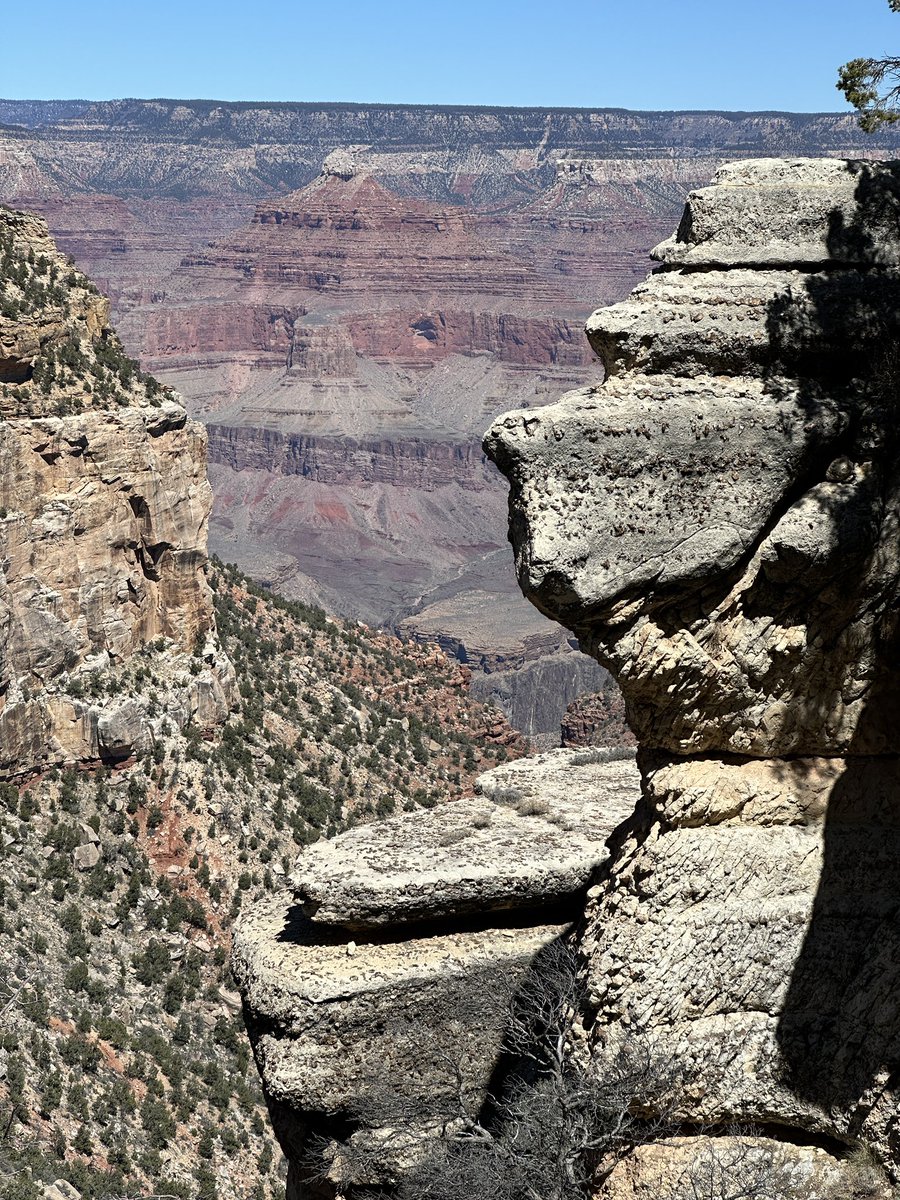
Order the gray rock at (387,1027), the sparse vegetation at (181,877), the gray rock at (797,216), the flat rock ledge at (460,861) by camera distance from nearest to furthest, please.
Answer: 1. the gray rock at (797,216)
2. the gray rock at (387,1027)
3. the flat rock ledge at (460,861)
4. the sparse vegetation at (181,877)

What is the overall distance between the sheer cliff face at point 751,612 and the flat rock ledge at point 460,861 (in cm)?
333

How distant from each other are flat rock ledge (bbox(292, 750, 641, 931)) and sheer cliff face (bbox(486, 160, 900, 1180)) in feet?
10.9

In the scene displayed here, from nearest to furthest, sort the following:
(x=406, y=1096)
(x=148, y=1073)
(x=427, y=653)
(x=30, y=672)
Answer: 1. (x=406, y=1096)
2. (x=148, y=1073)
3. (x=30, y=672)
4. (x=427, y=653)

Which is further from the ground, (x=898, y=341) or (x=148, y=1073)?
(x=898, y=341)

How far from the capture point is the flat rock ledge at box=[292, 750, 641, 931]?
1515cm

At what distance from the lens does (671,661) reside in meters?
11.8

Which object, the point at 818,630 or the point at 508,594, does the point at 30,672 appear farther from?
the point at 508,594

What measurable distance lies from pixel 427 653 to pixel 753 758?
47.0 meters

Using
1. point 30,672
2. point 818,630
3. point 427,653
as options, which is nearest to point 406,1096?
point 818,630

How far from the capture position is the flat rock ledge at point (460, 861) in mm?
15148

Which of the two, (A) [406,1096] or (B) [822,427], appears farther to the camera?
(A) [406,1096]

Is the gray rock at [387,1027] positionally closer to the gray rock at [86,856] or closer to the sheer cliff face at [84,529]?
the gray rock at [86,856]

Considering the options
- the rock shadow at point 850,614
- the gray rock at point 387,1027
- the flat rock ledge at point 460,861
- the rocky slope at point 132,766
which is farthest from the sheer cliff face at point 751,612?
the rocky slope at point 132,766

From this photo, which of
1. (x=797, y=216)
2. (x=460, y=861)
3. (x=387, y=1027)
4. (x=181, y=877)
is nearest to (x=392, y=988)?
(x=387, y=1027)
